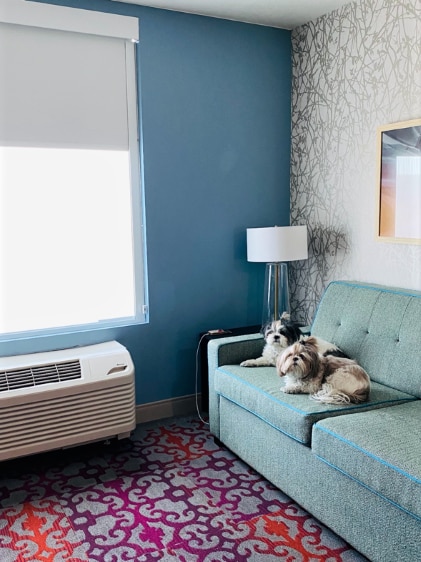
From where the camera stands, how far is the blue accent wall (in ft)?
11.3

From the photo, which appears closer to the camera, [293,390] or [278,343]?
[293,390]

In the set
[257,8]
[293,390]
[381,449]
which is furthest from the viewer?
[257,8]

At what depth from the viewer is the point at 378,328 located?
9.54 ft

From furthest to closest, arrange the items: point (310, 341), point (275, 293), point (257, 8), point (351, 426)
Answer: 1. point (275, 293)
2. point (257, 8)
3. point (310, 341)
4. point (351, 426)

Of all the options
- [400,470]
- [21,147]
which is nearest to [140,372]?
[21,147]

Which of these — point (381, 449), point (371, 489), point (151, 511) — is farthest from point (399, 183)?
point (151, 511)

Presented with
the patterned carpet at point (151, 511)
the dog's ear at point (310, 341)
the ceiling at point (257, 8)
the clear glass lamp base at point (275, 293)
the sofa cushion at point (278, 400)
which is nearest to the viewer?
the patterned carpet at point (151, 511)

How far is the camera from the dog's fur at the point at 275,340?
10.1ft

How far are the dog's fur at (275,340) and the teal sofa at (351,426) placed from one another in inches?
2.5

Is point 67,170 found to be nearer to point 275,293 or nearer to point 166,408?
point 275,293

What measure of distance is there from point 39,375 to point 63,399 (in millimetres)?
178

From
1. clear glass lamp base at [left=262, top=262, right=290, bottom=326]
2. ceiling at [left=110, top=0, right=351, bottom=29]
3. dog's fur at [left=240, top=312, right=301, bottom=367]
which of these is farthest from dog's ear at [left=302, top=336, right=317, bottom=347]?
ceiling at [left=110, top=0, right=351, bottom=29]

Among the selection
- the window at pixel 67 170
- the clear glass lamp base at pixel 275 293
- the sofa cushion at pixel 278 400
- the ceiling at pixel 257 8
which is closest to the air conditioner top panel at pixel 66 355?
the window at pixel 67 170

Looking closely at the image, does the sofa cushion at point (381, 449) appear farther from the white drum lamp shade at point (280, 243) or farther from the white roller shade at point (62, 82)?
the white roller shade at point (62, 82)
